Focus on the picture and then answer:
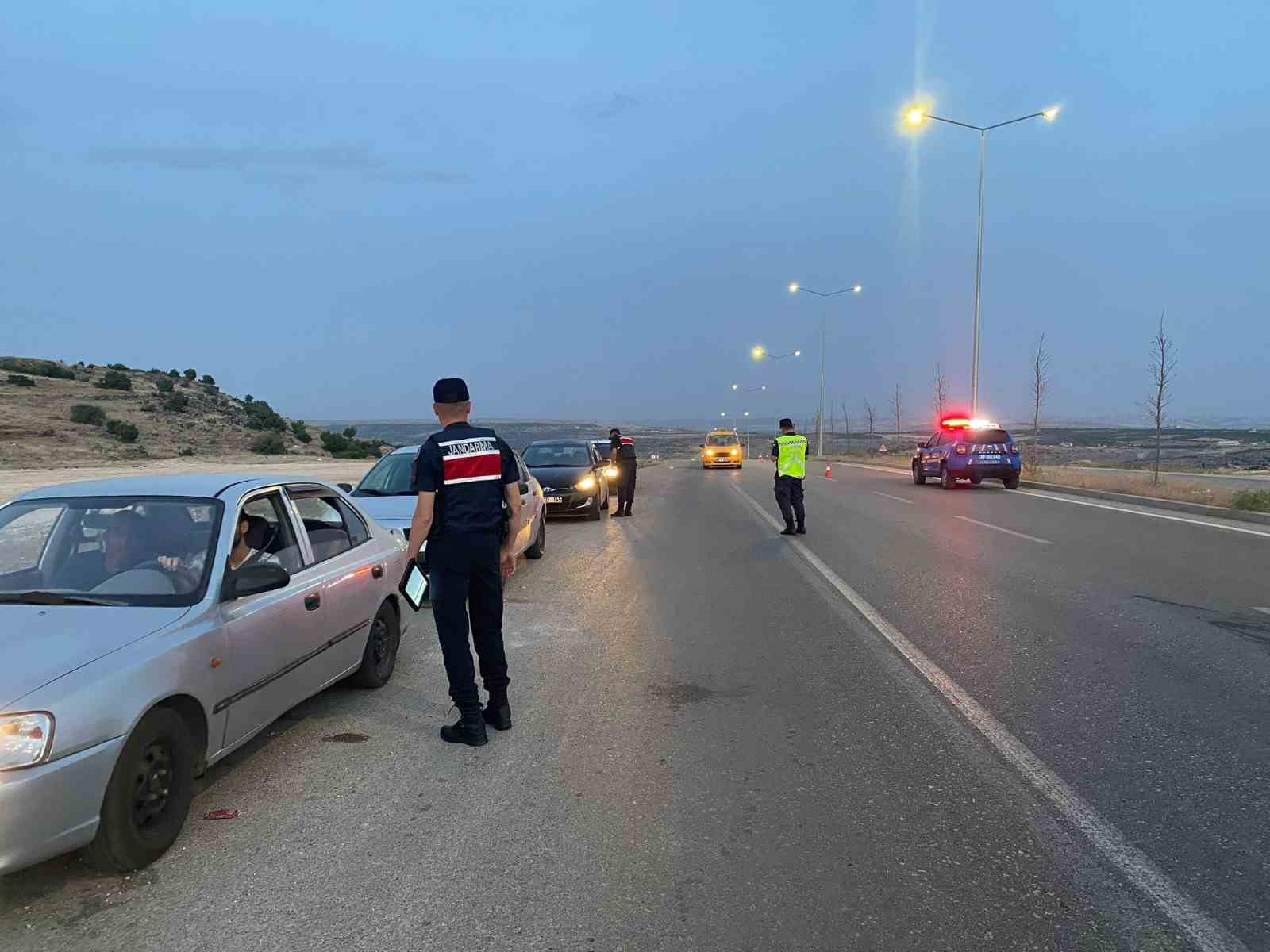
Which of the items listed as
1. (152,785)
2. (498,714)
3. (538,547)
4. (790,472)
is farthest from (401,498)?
(790,472)

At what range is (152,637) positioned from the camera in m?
3.57

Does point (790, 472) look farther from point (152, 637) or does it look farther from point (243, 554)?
point (152, 637)

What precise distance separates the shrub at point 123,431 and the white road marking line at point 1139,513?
33.7 m

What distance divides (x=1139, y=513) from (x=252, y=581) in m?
18.0

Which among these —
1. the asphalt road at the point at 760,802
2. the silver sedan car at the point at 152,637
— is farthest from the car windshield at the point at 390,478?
the silver sedan car at the point at 152,637

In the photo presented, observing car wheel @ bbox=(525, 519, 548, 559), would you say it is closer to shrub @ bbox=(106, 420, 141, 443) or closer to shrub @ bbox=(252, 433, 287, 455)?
shrub @ bbox=(106, 420, 141, 443)

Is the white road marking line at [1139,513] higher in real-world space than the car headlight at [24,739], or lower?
lower

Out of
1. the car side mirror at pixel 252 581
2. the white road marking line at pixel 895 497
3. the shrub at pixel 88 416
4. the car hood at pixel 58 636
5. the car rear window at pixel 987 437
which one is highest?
the shrub at pixel 88 416

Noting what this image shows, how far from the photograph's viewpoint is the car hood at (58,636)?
10.3 feet

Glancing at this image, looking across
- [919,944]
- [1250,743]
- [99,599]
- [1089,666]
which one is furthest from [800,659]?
[99,599]

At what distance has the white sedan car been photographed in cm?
888

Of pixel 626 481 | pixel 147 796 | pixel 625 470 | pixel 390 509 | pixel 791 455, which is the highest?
pixel 791 455

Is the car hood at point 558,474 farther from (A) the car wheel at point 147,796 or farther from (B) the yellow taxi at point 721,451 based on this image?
(B) the yellow taxi at point 721,451

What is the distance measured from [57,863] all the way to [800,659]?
4.73 metres
